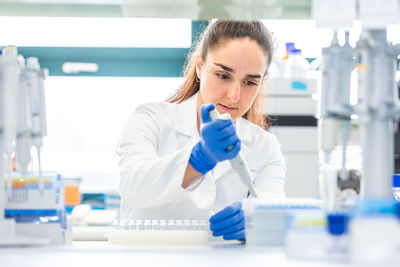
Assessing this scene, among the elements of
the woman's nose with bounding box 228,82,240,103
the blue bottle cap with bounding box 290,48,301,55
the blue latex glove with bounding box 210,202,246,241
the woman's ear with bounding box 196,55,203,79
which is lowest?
the blue latex glove with bounding box 210,202,246,241

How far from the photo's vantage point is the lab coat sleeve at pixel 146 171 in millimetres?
1571

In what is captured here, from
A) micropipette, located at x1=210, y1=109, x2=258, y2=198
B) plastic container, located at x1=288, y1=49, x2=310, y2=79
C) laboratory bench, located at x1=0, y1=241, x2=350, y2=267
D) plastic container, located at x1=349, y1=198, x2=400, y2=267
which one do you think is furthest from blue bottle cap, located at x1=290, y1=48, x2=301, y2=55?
plastic container, located at x1=349, y1=198, x2=400, y2=267

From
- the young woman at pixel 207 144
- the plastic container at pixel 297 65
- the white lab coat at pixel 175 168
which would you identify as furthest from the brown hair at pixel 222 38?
the plastic container at pixel 297 65

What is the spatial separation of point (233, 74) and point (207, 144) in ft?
1.45

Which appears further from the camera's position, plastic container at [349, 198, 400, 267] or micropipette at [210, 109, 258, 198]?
micropipette at [210, 109, 258, 198]

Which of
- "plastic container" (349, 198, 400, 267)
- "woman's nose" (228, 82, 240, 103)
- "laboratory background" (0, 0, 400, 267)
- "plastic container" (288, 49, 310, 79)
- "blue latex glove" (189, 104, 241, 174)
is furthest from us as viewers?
"plastic container" (288, 49, 310, 79)

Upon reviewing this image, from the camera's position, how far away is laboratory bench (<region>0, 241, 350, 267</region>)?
0.89m

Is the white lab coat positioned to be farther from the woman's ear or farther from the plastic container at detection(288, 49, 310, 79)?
the plastic container at detection(288, 49, 310, 79)

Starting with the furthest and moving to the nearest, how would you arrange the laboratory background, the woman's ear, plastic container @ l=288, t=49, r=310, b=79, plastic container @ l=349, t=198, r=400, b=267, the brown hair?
plastic container @ l=288, t=49, r=310, b=79 → the woman's ear → the brown hair → the laboratory background → plastic container @ l=349, t=198, r=400, b=267

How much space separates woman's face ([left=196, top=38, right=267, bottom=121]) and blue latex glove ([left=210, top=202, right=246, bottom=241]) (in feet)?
1.37

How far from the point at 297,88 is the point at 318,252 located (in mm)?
2178

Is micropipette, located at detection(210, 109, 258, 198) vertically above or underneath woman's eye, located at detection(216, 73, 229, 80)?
underneath

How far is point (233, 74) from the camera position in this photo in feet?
5.93

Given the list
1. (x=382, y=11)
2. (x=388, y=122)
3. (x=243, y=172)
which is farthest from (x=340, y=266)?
(x=243, y=172)
